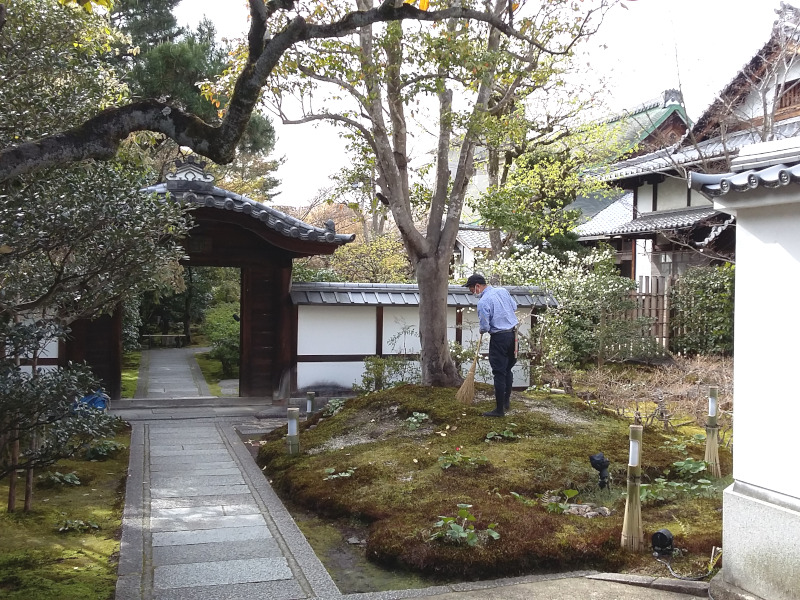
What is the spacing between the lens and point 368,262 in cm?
2273

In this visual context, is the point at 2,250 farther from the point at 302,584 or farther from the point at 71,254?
the point at 302,584

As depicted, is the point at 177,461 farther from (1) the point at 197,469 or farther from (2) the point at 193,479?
(2) the point at 193,479

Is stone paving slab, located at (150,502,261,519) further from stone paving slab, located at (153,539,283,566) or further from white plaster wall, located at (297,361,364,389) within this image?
white plaster wall, located at (297,361,364,389)

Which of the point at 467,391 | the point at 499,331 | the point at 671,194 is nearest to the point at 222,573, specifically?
the point at 499,331

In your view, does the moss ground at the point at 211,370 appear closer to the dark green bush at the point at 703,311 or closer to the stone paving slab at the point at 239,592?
the stone paving slab at the point at 239,592

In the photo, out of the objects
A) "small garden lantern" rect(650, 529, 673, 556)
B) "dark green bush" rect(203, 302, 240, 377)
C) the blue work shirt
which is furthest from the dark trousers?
"dark green bush" rect(203, 302, 240, 377)

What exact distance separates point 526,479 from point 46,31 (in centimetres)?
653

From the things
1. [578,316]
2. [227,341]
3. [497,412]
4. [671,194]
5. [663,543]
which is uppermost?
[671,194]

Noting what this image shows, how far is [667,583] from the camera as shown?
4.83m

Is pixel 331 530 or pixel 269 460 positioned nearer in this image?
pixel 331 530

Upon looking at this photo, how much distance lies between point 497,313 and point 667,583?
4.94 meters

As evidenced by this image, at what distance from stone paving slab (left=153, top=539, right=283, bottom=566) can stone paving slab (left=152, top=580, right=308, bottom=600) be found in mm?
568

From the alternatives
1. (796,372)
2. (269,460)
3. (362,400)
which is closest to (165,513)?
(269,460)

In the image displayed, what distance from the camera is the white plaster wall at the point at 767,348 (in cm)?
427
